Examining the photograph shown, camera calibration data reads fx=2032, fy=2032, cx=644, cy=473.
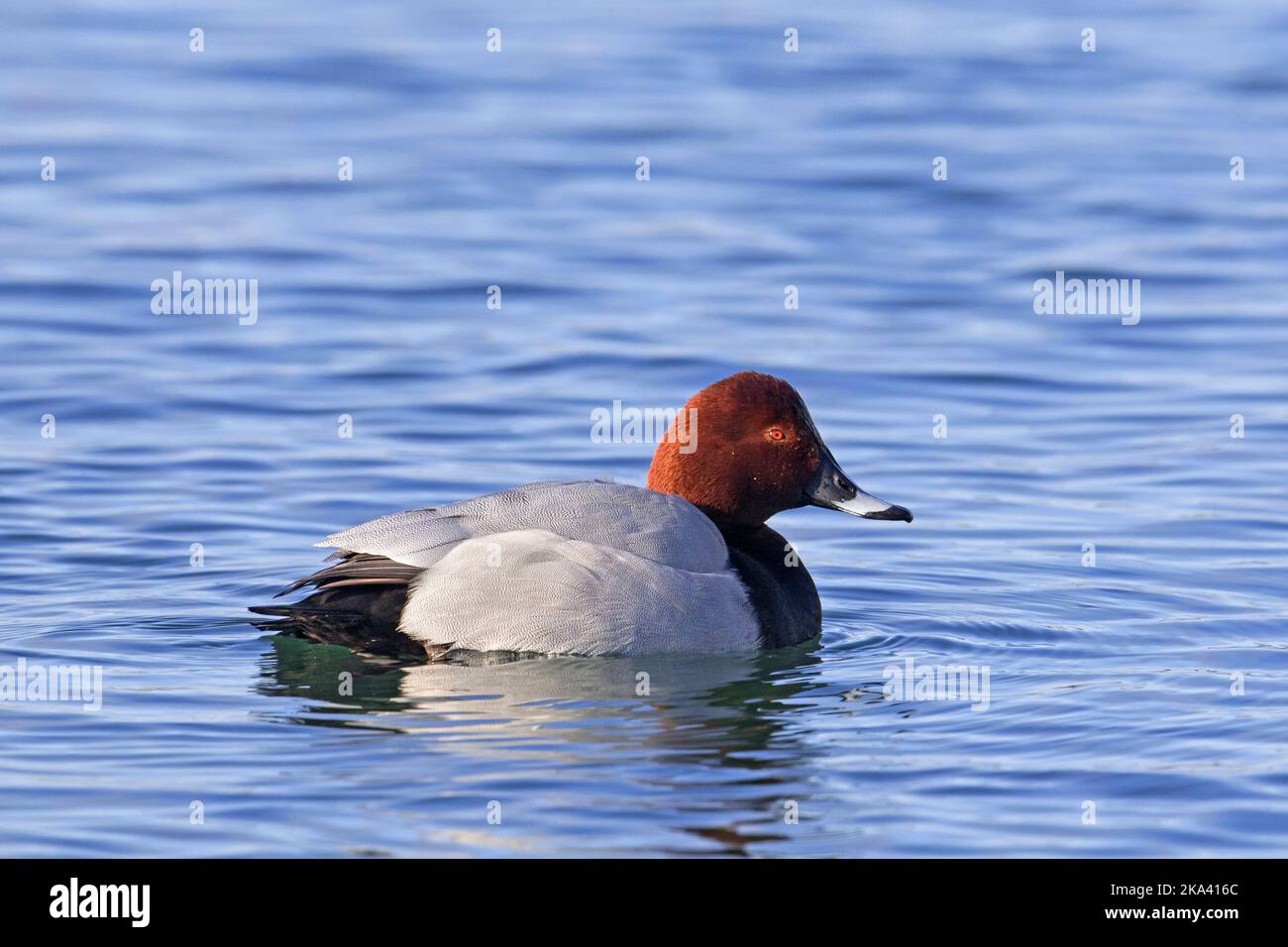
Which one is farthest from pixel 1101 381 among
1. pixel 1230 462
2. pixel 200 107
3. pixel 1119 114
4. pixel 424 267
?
pixel 200 107

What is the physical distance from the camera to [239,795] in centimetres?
629

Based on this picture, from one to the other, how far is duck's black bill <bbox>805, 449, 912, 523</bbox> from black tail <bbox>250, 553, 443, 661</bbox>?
1983mm

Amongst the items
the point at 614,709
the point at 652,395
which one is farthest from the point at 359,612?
the point at 652,395

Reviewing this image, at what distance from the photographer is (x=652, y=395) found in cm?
1204

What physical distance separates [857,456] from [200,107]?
1001cm

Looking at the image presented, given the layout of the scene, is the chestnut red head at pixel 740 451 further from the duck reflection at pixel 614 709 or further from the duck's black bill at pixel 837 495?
the duck reflection at pixel 614 709

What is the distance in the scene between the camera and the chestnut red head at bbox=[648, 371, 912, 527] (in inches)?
337

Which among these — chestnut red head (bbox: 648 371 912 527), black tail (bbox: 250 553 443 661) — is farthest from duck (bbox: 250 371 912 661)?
chestnut red head (bbox: 648 371 912 527)

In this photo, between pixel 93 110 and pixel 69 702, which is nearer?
pixel 69 702

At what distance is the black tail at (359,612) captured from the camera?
25.0ft

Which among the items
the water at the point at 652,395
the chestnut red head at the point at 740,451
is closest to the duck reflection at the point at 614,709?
the water at the point at 652,395

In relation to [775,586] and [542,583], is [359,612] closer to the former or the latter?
[542,583]

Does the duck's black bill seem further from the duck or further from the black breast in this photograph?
the duck
